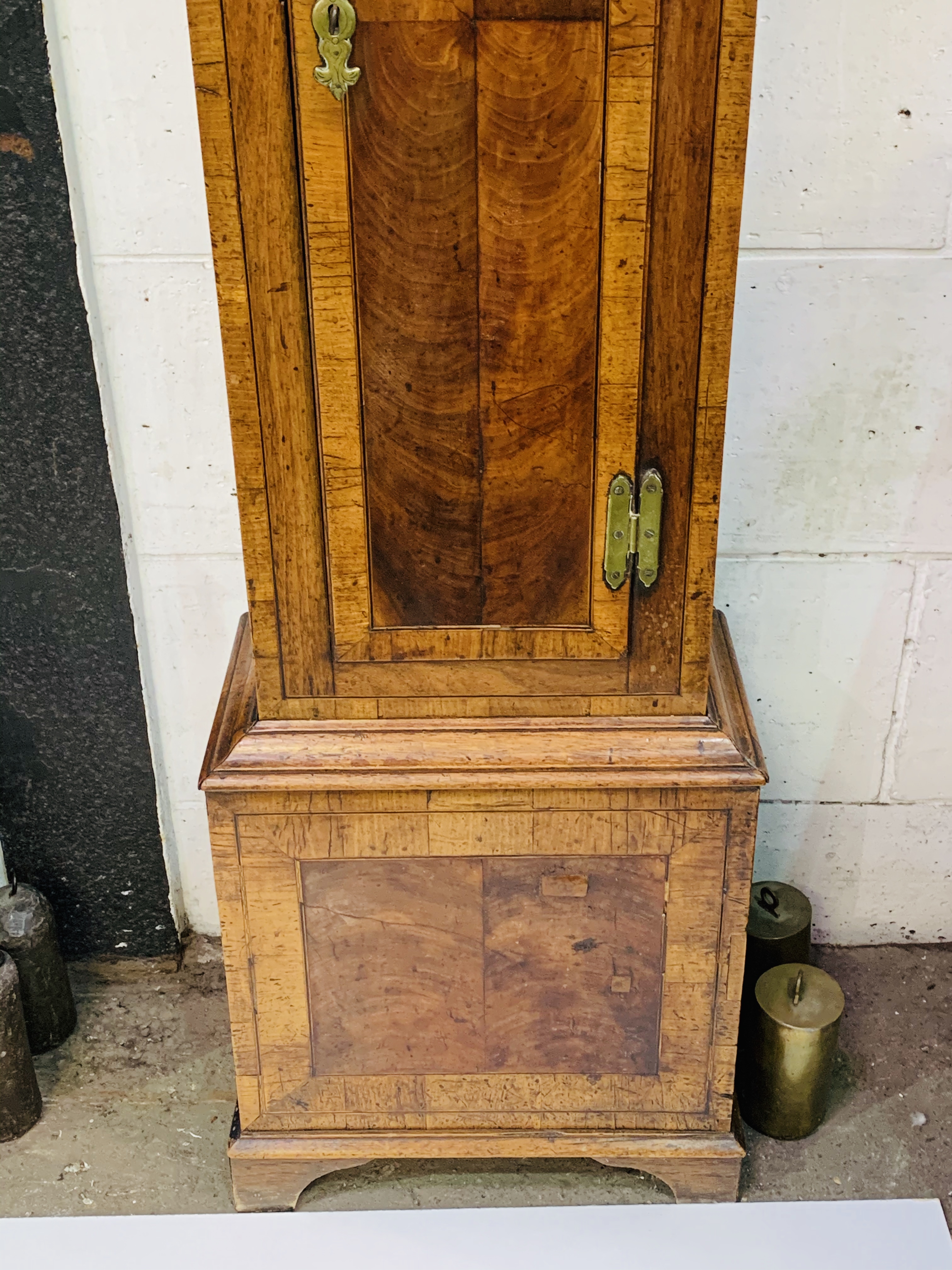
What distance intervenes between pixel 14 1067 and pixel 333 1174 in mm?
493

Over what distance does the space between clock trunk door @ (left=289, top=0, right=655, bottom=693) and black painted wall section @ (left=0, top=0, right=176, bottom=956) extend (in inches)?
23.1

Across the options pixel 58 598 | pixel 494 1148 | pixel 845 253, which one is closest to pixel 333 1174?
pixel 494 1148

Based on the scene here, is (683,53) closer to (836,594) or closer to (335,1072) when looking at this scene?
(836,594)

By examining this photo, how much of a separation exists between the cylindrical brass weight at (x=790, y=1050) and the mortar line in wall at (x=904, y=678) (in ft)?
1.23

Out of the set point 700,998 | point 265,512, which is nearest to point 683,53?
point 265,512

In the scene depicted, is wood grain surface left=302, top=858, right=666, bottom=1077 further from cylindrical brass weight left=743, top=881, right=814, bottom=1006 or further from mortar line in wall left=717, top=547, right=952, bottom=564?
mortar line in wall left=717, top=547, right=952, bottom=564

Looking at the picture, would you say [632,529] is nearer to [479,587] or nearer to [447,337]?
[479,587]

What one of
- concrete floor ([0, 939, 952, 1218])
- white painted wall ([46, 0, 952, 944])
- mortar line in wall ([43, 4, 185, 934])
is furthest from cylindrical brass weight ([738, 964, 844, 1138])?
mortar line in wall ([43, 4, 185, 934])

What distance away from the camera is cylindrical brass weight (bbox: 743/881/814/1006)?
1891 mm

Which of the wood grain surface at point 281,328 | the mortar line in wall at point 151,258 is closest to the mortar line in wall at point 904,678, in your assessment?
the wood grain surface at point 281,328

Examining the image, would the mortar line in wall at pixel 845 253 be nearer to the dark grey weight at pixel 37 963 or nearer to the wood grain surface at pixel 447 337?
the wood grain surface at pixel 447 337

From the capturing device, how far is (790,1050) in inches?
67.5

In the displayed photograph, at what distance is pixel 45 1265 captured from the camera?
1.62 metres

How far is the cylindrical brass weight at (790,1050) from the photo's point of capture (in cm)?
171
